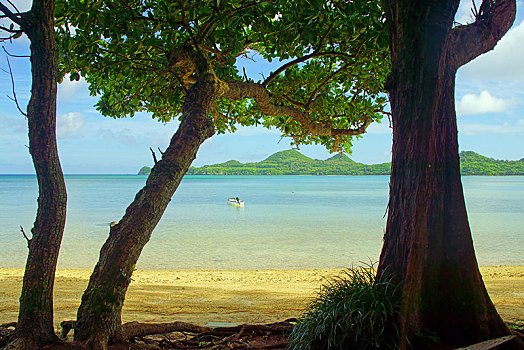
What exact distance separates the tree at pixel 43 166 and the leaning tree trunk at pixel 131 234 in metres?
0.34

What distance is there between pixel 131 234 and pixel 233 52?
8.35 ft

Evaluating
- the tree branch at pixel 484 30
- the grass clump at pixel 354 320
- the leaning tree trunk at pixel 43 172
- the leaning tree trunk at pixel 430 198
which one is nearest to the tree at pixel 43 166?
the leaning tree trunk at pixel 43 172

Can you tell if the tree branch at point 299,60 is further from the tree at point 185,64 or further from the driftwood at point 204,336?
the driftwood at point 204,336

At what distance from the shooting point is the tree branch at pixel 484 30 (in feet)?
12.8

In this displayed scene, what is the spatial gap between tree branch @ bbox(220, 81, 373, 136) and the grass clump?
2508mm

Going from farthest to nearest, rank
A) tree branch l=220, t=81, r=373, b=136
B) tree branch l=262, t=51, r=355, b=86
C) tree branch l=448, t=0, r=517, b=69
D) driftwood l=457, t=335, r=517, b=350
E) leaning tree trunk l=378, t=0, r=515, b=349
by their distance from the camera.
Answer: tree branch l=262, t=51, r=355, b=86 < tree branch l=220, t=81, r=373, b=136 < tree branch l=448, t=0, r=517, b=69 < leaning tree trunk l=378, t=0, r=515, b=349 < driftwood l=457, t=335, r=517, b=350

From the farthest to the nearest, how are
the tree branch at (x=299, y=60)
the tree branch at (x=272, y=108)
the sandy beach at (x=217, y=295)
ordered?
the sandy beach at (x=217, y=295)
the tree branch at (x=299, y=60)
the tree branch at (x=272, y=108)

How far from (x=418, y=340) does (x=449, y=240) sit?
2.87ft

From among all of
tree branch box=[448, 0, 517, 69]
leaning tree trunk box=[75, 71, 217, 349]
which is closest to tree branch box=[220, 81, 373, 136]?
leaning tree trunk box=[75, 71, 217, 349]

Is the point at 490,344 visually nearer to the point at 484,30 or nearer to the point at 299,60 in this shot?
the point at 484,30

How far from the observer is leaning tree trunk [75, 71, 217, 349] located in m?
3.50

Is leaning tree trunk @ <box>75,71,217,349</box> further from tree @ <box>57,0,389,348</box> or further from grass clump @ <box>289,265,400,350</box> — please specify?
grass clump @ <box>289,265,400,350</box>

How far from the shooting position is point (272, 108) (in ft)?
19.7

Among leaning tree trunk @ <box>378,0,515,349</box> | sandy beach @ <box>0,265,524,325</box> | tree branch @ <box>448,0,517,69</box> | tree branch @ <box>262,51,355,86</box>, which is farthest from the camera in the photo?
sandy beach @ <box>0,265,524,325</box>
